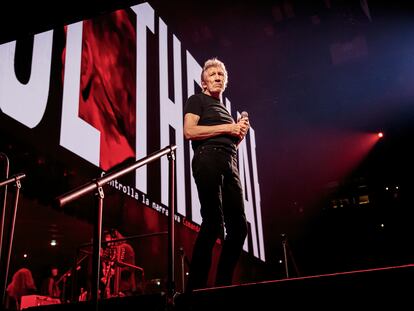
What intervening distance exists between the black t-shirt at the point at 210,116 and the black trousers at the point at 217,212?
0.05 metres

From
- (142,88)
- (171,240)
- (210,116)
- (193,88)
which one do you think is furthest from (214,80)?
(193,88)

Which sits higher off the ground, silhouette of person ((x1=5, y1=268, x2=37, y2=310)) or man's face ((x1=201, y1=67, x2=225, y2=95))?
man's face ((x1=201, y1=67, x2=225, y2=95))

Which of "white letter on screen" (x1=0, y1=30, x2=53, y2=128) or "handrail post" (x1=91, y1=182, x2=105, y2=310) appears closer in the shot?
"handrail post" (x1=91, y1=182, x2=105, y2=310)

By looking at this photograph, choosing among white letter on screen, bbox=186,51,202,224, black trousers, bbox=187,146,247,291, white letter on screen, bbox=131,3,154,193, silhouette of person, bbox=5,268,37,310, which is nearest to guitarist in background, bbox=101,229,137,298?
white letter on screen, bbox=131,3,154,193

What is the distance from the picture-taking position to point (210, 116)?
2.72 m

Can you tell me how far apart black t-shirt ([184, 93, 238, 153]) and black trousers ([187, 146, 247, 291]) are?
0.15 feet

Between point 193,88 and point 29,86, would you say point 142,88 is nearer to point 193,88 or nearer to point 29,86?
point 193,88

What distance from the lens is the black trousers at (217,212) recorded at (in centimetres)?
241

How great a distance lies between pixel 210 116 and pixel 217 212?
0.62m

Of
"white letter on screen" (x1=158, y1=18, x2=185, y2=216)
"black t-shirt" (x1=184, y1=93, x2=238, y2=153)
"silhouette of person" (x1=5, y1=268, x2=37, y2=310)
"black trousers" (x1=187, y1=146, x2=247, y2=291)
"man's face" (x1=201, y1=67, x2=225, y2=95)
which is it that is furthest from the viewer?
"silhouette of person" (x1=5, y1=268, x2=37, y2=310)

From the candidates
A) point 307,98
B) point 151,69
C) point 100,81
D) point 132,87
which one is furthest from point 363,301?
point 307,98

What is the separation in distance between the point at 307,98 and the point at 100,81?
6681mm

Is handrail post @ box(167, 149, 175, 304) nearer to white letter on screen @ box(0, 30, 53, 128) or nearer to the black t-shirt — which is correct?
the black t-shirt

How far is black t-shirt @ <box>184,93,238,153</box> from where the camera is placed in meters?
2.64
